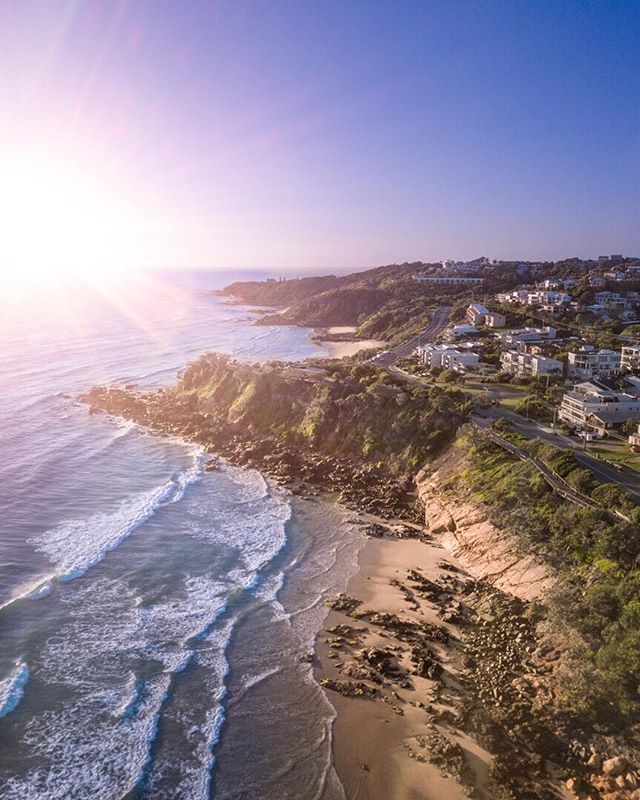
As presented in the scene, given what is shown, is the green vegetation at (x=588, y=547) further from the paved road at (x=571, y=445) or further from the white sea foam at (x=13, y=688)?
the white sea foam at (x=13, y=688)

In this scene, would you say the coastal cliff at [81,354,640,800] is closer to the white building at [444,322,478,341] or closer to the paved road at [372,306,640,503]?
the paved road at [372,306,640,503]

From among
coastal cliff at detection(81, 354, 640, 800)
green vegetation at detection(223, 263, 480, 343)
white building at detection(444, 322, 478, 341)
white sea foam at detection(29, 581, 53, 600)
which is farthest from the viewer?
green vegetation at detection(223, 263, 480, 343)

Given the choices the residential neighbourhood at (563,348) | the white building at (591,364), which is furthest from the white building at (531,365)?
the white building at (591,364)

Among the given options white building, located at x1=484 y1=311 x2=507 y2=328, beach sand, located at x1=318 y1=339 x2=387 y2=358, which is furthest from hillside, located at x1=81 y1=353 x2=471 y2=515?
white building, located at x1=484 y1=311 x2=507 y2=328

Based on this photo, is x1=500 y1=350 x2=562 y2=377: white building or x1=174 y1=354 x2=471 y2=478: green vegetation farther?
x1=500 y1=350 x2=562 y2=377: white building

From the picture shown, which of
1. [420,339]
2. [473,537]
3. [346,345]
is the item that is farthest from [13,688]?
[346,345]

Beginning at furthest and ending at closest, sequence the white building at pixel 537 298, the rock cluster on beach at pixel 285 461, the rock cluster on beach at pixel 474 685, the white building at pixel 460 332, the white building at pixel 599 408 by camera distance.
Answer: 1. the white building at pixel 537 298
2. the white building at pixel 460 332
3. the white building at pixel 599 408
4. the rock cluster on beach at pixel 285 461
5. the rock cluster on beach at pixel 474 685
